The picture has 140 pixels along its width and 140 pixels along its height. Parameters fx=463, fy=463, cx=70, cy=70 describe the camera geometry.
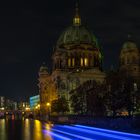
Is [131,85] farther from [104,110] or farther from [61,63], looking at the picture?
[61,63]

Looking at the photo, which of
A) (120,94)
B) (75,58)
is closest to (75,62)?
(75,58)

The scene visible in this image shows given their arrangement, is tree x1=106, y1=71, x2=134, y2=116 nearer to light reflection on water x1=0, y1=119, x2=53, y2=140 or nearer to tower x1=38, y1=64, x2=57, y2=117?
light reflection on water x1=0, y1=119, x2=53, y2=140

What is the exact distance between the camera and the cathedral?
159 metres

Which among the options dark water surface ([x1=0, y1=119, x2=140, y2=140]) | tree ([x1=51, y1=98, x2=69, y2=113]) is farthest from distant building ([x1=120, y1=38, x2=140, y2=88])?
dark water surface ([x1=0, y1=119, x2=140, y2=140])

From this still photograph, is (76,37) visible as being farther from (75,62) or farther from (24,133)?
(24,133)

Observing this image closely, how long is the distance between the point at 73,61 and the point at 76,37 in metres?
10.2

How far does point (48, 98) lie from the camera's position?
178m

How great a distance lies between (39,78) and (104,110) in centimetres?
10179

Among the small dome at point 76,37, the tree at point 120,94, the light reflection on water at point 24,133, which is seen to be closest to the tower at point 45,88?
the small dome at point 76,37

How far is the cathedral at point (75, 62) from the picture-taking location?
158625 mm

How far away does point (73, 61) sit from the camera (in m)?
173

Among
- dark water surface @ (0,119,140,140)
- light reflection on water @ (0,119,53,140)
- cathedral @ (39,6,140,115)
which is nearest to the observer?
dark water surface @ (0,119,140,140)

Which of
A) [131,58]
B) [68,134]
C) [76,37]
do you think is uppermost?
[76,37]

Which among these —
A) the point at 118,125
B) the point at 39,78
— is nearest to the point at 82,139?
the point at 118,125
